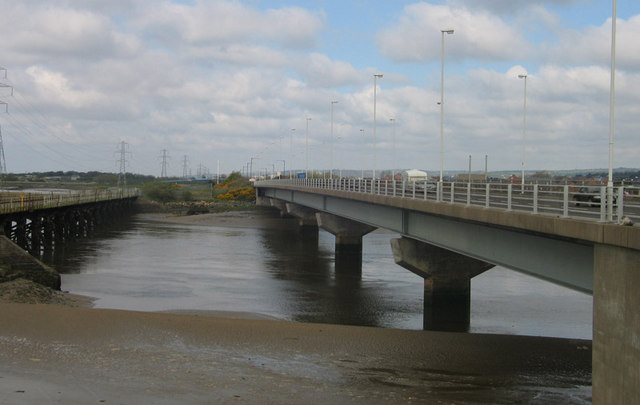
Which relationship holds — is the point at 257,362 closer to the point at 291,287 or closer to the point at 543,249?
the point at 543,249

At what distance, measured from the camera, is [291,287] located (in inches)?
1278

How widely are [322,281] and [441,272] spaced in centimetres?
996

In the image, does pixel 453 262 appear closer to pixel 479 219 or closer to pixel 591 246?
pixel 479 219

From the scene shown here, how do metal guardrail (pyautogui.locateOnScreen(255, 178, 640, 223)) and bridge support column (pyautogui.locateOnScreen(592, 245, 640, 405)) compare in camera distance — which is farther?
metal guardrail (pyautogui.locateOnScreen(255, 178, 640, 223))

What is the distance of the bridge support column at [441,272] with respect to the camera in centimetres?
2634

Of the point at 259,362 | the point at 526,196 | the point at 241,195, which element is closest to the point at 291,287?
the point at 526,196

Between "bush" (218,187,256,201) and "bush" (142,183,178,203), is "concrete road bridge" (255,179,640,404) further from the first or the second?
"bush" (218,187,256,201)

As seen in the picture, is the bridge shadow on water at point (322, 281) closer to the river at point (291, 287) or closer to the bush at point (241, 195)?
the river at point (291, 287)

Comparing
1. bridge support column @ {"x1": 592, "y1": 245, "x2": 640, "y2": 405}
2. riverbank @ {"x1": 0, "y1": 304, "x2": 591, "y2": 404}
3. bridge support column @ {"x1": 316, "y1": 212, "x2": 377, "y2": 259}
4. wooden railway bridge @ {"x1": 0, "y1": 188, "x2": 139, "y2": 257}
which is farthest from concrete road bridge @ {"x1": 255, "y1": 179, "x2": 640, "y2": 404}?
wooden railway bridge @ {"x1": 0, "y1": 188, "x2": 139, "y2": 257}

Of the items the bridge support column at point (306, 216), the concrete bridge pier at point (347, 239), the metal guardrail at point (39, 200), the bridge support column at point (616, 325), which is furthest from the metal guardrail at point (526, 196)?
the metal guardrail at point (39, 200)

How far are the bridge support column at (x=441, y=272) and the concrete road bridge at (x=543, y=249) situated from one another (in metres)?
0.04

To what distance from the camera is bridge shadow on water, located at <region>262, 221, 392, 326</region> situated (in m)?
25.6

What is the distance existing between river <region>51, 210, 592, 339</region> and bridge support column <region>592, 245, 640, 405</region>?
31.3 ft

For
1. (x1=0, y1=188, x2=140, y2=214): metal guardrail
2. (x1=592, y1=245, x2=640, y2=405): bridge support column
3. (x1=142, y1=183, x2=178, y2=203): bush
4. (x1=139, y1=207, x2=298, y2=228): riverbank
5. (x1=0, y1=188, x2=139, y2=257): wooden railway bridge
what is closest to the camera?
(x1=592, y1=245, x2=640, y2=405): bridge support column
